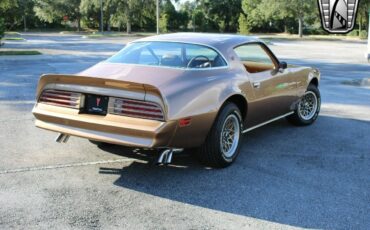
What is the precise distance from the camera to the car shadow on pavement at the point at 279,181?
13.2ft

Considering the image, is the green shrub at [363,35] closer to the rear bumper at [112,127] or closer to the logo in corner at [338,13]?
the logo in corner at [338,13]

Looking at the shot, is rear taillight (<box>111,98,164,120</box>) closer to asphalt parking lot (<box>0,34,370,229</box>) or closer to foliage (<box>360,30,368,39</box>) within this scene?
asphalt parking lot (<box>0,34,370,229</box>)

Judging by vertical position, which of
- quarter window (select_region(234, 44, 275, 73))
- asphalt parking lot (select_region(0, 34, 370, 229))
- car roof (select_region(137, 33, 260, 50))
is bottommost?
asphalt parking lot (select_region(0, 34, 370, 229))

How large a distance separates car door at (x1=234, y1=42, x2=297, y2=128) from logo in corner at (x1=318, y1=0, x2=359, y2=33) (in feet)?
16.5

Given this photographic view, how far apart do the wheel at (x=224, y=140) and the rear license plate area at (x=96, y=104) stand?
3.62 feet

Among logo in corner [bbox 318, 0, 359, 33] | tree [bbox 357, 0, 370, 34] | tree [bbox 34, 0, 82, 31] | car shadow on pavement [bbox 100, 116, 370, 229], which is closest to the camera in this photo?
car shadow on pavement [bbox 100, 116, 370, 229]

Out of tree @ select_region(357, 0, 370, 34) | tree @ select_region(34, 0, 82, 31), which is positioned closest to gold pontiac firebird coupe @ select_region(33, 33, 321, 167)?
tree @ select_region(357, 0, 370, 34)

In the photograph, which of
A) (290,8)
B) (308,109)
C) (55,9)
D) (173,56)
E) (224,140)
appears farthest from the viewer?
(55,9)

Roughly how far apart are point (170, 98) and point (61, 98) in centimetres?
124

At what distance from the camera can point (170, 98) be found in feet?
14.5

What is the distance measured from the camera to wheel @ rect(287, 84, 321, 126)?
7.19m

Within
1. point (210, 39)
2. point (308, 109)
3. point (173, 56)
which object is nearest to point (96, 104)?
point (173, 56)

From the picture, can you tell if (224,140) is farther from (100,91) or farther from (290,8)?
(290,8)

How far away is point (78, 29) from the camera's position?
64.3 meters
